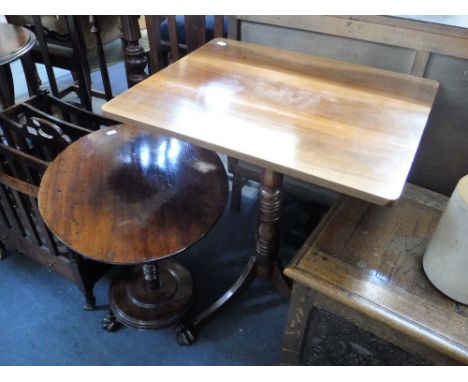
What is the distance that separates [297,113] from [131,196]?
0.55 m

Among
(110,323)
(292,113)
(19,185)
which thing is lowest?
(110,323)

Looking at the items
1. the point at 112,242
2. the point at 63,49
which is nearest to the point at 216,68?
the point at 112,242

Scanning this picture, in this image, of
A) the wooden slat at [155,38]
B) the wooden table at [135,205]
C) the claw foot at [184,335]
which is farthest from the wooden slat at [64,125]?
the claw foot at [184,335]

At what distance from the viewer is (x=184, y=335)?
1430mm

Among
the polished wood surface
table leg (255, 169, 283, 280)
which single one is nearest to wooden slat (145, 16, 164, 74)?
table leg (255, 169, 283, 280)

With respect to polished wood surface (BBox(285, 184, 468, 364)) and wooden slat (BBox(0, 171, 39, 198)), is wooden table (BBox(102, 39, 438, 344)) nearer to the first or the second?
polished wood surface (BBox(285, 184, 468, 364))

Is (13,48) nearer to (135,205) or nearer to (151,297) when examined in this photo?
(135,205)

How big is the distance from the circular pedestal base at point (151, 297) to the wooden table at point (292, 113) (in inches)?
19.6

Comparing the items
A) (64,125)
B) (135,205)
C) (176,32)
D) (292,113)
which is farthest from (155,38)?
(292,113)

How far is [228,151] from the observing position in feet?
2.79

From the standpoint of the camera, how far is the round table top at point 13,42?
1.51 m

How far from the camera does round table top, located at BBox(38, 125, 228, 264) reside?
1073mm

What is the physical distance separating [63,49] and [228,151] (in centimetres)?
192

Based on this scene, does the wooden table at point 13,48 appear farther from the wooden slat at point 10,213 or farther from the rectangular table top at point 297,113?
the rectangular table top at point 297,113
